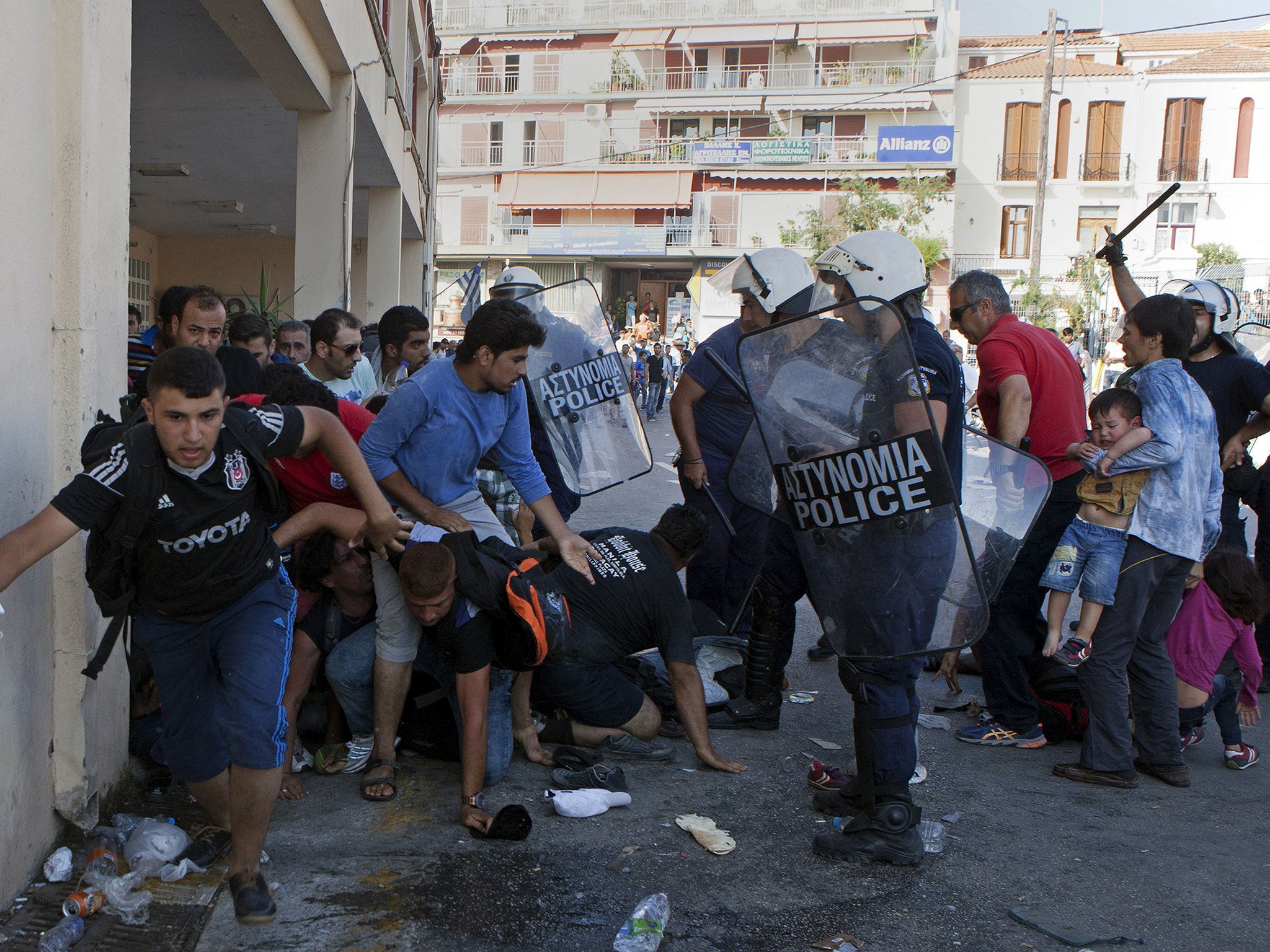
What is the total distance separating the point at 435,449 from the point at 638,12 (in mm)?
46290

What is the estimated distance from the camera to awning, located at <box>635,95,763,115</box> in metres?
43.0

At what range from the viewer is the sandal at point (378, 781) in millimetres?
3518

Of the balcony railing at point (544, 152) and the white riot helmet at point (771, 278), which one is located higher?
the balcony railing at point (544, 152)

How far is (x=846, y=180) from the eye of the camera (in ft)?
131

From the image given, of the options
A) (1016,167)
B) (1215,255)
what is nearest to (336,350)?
(1215,255)

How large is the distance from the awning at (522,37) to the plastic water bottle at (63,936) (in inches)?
1849

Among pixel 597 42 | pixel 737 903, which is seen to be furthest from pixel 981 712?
pixel 597 42

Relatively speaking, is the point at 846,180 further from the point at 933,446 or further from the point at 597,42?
the point at 933,446

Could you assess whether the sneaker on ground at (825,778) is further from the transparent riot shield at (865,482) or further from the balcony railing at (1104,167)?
the balcony railing at (1104,167)

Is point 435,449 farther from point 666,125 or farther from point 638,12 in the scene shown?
point 638,12

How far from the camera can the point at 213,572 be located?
8.94 ft

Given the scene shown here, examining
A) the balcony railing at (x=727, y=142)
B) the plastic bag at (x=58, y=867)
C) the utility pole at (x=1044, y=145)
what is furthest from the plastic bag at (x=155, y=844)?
the balcony railing at (x=727, y=142)

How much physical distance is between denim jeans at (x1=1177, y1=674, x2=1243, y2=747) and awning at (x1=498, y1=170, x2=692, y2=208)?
3914 centimetres

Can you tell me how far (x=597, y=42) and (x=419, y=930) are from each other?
4714cm
